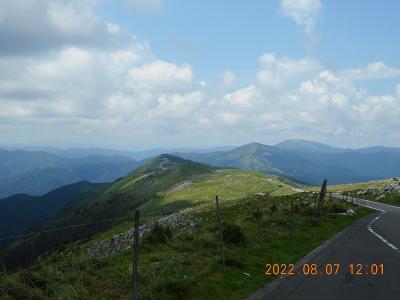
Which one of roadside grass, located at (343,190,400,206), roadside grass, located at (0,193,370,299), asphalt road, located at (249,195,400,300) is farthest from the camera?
roadside grass, located at (343,190,400,206)

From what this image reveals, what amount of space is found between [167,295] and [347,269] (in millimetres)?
8189

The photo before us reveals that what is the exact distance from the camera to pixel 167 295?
40.9 ft

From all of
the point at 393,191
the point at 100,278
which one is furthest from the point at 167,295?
the point at 393,191

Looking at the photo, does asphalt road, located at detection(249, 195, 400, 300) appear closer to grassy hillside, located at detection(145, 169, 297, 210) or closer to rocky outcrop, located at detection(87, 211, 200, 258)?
rocky outcrop, located at detection(87, 211, 200, 258)
